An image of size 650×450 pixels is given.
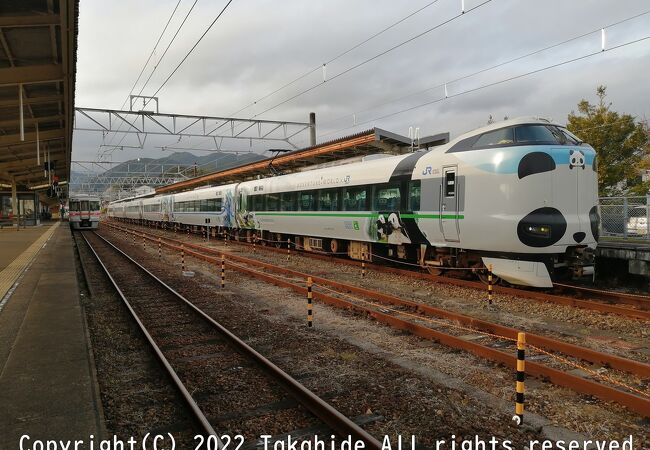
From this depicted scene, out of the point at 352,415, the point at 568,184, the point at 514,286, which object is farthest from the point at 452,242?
the point at 352,415

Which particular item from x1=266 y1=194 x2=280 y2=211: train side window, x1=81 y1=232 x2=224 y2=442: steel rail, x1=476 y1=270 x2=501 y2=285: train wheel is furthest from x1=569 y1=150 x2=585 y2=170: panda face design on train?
x1=266 y1=194 x2=280 y2=211: train side window

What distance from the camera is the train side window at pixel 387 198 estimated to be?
42.4ft

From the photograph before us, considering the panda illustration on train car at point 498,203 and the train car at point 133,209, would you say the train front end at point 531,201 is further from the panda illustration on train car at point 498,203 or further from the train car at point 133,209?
the train car at point 133,209

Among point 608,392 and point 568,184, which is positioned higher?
point 568,184

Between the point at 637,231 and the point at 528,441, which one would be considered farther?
the point at 637,231

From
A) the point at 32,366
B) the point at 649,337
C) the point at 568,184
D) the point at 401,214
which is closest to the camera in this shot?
the point at 32,366

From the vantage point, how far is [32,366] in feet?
18.6

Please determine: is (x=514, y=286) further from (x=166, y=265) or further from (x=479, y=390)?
(x=166, y=265)

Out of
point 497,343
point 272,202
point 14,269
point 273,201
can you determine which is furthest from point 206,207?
point 497,343

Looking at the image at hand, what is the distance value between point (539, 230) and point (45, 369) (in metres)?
8.22

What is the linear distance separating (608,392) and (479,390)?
1.22 metres

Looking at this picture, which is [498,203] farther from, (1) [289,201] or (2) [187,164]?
(2) [187,164]

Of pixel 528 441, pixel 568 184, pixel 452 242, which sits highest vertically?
pixel 568 184

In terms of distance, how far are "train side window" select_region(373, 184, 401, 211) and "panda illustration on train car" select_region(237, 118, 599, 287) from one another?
27mm
